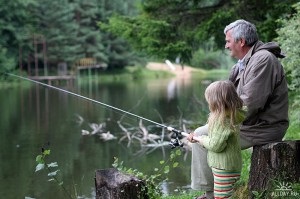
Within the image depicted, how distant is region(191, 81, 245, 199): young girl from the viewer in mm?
3729

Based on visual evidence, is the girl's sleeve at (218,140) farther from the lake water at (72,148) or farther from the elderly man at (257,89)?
the lake water at (72,148)

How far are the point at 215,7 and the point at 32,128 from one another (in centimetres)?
599

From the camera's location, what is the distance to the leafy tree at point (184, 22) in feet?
37.3

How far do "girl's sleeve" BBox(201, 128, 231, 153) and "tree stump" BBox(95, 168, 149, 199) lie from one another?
66 cm

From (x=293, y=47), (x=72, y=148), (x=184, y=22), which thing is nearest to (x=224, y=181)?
(x=293, y=47)

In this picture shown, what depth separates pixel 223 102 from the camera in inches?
146

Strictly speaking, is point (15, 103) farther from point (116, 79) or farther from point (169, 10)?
point (116, 79)

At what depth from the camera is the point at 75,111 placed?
18.6 m

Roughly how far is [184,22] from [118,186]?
909 cm

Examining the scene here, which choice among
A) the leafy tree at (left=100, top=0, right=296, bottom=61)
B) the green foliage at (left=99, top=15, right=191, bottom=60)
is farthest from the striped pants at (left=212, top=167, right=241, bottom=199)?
the green foliage at (left=99, top=15, right=191, bottom=60)

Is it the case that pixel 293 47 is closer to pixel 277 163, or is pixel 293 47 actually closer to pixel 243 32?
pixel 243 32

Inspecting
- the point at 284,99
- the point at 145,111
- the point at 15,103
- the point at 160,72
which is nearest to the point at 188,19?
the point at 145,111

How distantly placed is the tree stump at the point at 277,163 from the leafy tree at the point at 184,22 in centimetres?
741

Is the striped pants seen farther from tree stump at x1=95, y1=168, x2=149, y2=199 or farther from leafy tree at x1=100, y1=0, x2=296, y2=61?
leafy tree at x1=100, y1=0, x2=296, y2=61
